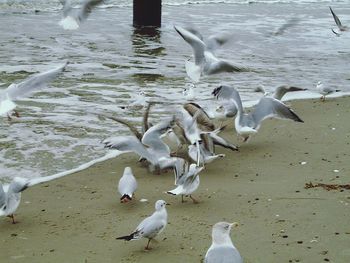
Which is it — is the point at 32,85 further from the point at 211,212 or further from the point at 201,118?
the point at 211,212

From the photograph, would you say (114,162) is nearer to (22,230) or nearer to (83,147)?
(83,147)

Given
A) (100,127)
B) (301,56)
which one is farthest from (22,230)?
(301,56)

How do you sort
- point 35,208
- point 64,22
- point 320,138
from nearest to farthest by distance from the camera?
point 35,208
point 320,138
point 64,22

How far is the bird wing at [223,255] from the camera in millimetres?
3125

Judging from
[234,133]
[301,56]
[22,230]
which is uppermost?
[22,230]

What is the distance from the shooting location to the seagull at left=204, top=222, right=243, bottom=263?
3136 mm

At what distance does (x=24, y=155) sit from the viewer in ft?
19.6

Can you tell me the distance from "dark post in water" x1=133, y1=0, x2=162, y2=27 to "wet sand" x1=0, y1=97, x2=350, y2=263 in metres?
9.86

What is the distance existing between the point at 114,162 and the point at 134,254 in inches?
85.2

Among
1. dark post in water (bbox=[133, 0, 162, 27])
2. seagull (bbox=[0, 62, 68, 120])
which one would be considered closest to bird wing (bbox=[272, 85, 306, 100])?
seagull (bbox=[0, 62, 68, 120])

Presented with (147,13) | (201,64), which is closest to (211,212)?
(201,64)

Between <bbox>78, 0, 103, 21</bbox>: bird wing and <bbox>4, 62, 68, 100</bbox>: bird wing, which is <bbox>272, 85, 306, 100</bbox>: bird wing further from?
<bbox>4, 62, 68, 100</bbox>: bird wing

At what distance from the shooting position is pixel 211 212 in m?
4.51

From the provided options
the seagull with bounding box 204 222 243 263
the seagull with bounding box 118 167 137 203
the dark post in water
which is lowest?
the dark post in water
